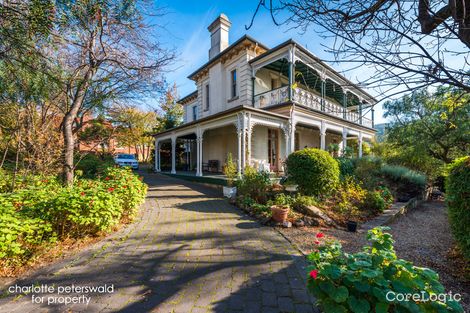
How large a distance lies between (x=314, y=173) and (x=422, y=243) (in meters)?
2.91

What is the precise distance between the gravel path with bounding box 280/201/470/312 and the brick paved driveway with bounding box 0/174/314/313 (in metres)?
0.73

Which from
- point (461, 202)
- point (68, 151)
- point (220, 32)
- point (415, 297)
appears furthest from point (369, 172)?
point (220, 32)

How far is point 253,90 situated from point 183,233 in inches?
382

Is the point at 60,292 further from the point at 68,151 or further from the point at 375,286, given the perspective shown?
the point at 68,151

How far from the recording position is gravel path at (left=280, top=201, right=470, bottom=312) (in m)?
2.94

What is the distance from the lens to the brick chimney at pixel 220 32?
14.4 m

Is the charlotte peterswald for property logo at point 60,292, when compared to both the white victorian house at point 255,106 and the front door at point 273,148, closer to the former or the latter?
the white victorian house at point 255,106

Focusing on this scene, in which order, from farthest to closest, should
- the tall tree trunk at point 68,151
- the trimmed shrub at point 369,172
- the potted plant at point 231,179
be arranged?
the trimmed shrub at point 369,172 < the potted plant at point 231,179 < the tall tree trunk at point 68,151

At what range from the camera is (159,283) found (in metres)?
2.65

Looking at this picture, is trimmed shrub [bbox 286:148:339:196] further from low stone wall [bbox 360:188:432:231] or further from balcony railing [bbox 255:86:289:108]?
balcony railing [bbox 255:86:289:108]

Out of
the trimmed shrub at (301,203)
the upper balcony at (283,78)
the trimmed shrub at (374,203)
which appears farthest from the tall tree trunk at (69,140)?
the trimmed shrub at (374,203)

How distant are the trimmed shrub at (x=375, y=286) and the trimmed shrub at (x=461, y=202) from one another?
2099mm

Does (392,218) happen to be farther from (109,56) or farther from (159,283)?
(109,56)

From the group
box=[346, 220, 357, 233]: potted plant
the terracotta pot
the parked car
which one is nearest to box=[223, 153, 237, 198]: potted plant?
the terracotta pot
